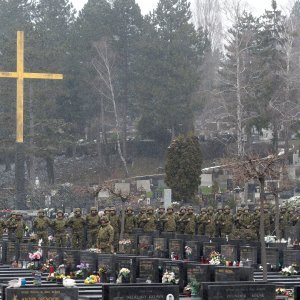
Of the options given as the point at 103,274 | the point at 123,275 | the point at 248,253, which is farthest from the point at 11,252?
the point at 123,275

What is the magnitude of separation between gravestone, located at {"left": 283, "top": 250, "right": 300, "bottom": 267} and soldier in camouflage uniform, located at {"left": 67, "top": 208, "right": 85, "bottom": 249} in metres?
7.66

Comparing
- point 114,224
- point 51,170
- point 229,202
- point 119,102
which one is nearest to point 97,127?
point 119,102

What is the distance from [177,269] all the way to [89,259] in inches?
177

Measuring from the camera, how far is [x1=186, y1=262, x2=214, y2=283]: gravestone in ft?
90.7

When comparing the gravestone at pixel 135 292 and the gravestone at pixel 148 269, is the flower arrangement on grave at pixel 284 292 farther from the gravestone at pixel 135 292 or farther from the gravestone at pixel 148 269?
the gravestone at pixel 135 292

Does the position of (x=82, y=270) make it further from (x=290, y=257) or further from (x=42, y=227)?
(x=42, y=227)

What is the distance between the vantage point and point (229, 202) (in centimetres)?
6225

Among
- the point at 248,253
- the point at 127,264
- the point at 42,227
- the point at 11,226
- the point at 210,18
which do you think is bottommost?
the point at 127,264

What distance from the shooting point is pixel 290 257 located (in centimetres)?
3419

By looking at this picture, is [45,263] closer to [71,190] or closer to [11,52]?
[71,190]

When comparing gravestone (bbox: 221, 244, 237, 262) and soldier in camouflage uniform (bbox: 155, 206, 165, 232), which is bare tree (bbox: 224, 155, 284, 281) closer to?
gravestone (bbox: 221, 244, 237, 262)

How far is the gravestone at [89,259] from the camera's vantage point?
3262cm

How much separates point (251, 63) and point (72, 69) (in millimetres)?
13589

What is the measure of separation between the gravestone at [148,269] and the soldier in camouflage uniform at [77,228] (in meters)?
9.45
